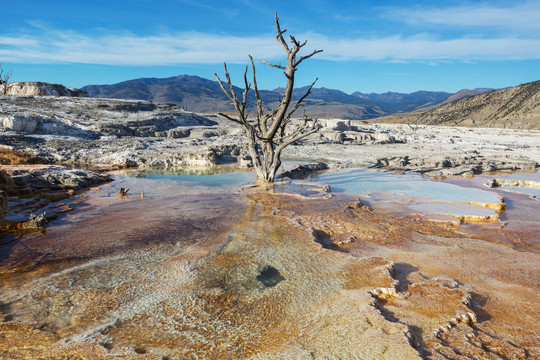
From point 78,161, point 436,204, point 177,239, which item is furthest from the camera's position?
point 78,161

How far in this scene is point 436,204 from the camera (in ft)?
19.1

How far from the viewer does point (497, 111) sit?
144ft

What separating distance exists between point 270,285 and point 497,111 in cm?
5177

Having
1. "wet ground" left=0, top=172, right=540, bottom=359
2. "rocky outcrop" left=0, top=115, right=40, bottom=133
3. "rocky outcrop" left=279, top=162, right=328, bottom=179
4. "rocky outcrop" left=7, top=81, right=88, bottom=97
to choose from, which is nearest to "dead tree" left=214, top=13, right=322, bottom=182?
"rocky outcrop" left=279, top=162, right=328, bottom=179

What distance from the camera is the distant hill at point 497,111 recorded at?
38.1m

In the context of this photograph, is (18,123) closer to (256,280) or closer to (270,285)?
(256,280)

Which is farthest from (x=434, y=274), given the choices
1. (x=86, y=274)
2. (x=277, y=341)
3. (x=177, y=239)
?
(x=86, y=274)

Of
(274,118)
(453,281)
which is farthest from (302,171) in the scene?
(453,281)

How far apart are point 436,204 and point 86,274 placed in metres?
5.41

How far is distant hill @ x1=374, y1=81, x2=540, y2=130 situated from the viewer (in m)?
38.1

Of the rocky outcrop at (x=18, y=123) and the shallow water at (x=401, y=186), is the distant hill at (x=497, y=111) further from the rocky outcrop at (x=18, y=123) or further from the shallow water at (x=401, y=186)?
the rocky outcrop at (x=18, y=123)

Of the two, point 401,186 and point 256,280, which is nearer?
point 256,280

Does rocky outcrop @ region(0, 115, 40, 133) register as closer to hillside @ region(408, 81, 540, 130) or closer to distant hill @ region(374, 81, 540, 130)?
distant hill @ region(374, 81, 540, 130)

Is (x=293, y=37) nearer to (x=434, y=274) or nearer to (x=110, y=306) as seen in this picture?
(x=434, y=274)
